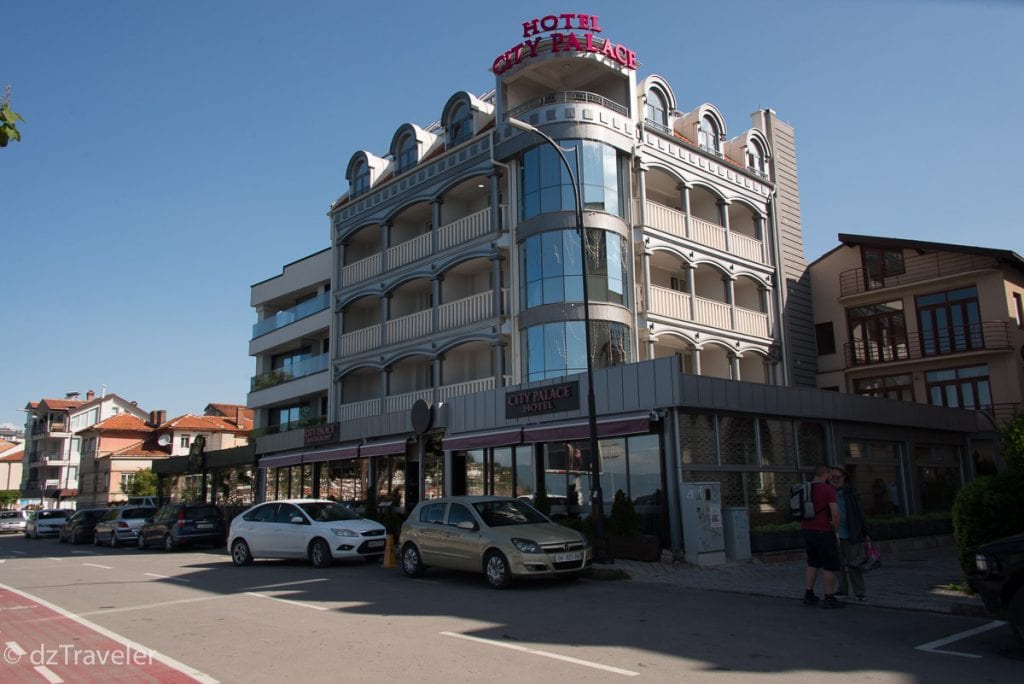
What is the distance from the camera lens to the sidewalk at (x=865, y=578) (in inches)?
433

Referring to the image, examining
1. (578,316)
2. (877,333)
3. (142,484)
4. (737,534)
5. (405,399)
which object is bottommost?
(737,534)

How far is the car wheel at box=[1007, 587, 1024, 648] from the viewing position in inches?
295

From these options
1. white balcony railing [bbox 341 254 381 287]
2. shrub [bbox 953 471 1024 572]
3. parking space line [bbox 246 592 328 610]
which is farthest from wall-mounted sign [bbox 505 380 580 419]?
white balcony railing [bbox 341 254 381 287]

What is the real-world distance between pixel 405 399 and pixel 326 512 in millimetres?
12199

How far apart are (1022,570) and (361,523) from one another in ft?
45.6

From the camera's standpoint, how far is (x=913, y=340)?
3241 centimetres

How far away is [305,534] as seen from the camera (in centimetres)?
1811

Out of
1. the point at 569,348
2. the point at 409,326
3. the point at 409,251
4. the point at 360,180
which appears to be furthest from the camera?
the point at 360,180

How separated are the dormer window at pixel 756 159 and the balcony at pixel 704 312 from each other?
6.04m

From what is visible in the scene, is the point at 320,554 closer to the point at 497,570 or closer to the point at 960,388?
the point at 497,570

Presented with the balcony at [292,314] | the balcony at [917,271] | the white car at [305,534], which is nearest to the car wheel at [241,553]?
the white car at [305,534]

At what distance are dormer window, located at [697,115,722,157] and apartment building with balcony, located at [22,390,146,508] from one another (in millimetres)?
68537

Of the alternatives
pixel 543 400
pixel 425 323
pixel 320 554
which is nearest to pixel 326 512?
pixel 320 554

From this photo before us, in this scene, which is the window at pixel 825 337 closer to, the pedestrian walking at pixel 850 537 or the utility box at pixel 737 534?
the utility box at pixel 737 534
